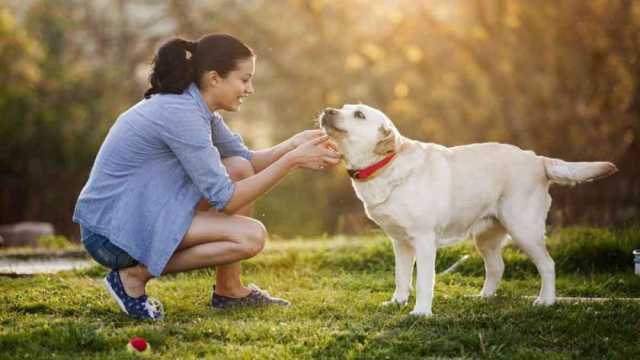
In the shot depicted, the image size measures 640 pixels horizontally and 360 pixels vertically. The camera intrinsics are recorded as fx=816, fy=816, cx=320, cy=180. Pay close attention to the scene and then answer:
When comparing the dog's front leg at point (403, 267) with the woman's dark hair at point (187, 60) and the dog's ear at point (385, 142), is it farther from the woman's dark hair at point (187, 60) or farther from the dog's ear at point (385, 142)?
the woman's dark hair at point (187, 60)

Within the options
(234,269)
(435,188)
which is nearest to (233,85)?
(234,269)

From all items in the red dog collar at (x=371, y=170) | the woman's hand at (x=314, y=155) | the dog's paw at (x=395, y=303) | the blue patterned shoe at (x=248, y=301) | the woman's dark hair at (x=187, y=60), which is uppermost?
the woman's dark hair at (x=187, y=60)

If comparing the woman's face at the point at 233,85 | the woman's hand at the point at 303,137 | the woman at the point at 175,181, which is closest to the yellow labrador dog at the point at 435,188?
the woman at the point at 175,181

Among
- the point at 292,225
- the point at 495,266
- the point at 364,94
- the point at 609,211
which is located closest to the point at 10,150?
the point at 292,225

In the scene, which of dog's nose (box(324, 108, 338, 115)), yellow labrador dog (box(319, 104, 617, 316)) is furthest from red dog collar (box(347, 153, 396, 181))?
dog's nose (box(324, 108, 338, 115))

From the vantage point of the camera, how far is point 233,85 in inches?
173

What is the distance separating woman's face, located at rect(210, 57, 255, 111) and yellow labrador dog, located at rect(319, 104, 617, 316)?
0.49 m

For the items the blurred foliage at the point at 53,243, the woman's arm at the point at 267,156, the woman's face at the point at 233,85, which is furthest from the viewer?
the blurred foliage at the point at 53,243

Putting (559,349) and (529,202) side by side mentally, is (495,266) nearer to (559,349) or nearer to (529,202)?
(529,202)

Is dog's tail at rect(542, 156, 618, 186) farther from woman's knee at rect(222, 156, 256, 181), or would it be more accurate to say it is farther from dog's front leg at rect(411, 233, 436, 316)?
woman's knee at rect(222, 156, 256, 181)

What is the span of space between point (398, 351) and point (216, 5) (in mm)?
13912

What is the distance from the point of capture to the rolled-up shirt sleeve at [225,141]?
4840 millimetres

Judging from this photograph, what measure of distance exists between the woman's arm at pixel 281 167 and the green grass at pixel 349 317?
636mm

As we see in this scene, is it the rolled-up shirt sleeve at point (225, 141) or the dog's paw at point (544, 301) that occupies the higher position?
the rolled-up shirt sleeve at point (225, 141)
